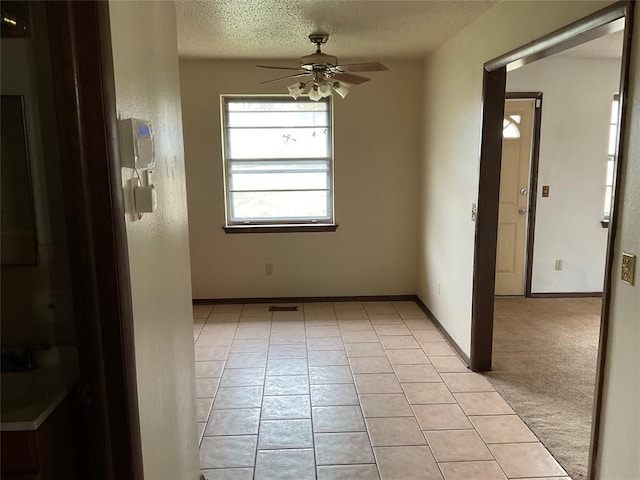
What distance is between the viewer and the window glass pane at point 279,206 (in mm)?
4902

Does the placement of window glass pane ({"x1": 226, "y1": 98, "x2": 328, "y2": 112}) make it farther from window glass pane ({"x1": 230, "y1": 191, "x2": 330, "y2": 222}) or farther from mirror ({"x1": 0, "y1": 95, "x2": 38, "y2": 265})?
mirror ({"x1": 0, "y1": 95, "x2": 38, "y2": 265})

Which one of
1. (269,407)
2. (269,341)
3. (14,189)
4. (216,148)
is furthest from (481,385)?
(216,148)

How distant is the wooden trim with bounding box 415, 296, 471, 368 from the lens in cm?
349

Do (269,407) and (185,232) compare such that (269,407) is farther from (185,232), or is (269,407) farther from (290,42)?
(290,42)

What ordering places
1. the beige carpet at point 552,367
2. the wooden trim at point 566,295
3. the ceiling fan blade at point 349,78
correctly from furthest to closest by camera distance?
the wooden trim at point 566,295, the ceiling fan blade at point 349,78, the beige carpet at point 552,367

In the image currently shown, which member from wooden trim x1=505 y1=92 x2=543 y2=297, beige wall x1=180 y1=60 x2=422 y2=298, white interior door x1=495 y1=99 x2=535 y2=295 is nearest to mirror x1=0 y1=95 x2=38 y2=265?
beige wall x1=180 y1=60 x2=422 y2=298

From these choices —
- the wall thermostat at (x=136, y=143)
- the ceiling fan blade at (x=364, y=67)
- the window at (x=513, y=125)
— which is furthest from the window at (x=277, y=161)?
the wall thermostat at (x=136, y=143)

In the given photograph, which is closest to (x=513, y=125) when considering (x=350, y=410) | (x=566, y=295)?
(x=566, y=295)

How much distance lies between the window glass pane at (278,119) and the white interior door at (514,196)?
1.91 metres

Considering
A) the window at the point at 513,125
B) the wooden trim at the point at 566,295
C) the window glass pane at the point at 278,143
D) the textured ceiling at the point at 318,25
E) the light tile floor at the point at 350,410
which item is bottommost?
the light tile floor at the point at 350,410

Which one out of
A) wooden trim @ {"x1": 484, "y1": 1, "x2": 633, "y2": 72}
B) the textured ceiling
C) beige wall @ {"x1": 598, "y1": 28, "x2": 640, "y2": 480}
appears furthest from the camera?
the textured ceiling

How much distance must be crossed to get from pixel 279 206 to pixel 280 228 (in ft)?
0.79

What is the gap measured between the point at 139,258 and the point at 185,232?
2.03ft

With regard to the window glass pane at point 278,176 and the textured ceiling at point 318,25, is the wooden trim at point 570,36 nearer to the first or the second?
the textured ceiling at point 318,25
